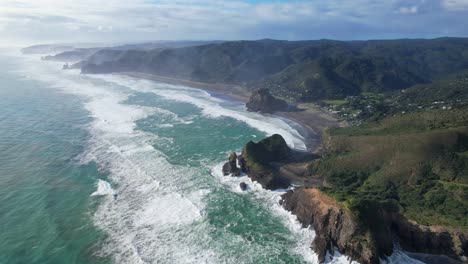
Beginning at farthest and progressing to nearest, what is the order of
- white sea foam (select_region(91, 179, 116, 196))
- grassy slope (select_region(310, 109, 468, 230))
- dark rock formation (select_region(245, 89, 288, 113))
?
dark rock formation (select_region(245, 89, 288, 113)), white sea foam (select_region(91, 179, 116, 196)), grassy slope (select_region(310, 109, 468, 230))

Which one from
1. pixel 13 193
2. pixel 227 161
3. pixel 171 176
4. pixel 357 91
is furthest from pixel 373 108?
pixel 13 193

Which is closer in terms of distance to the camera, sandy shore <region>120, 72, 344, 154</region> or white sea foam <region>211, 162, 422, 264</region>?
white sea foam <region>211, 162, 422, 264</region>

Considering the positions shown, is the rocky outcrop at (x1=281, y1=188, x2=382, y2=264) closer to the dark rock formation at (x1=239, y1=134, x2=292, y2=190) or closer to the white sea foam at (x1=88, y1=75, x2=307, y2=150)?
the dark rock formation at (x1=239, y1=134, x2=292, y2=190)

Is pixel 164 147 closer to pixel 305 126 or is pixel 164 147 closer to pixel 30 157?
pixel 30 157

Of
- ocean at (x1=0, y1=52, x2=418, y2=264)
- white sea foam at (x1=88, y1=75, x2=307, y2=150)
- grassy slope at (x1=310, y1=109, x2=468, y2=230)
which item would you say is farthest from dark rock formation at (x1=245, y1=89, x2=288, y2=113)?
grassy slope at (x1=310, y1=109, x2=468, y2=230)

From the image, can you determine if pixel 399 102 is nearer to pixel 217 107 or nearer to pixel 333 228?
pixel 217 107

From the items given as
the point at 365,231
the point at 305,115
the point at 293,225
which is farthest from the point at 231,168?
the point at 305,115

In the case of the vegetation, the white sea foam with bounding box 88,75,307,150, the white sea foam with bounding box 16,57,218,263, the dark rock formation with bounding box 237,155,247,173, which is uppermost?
the vegetation
